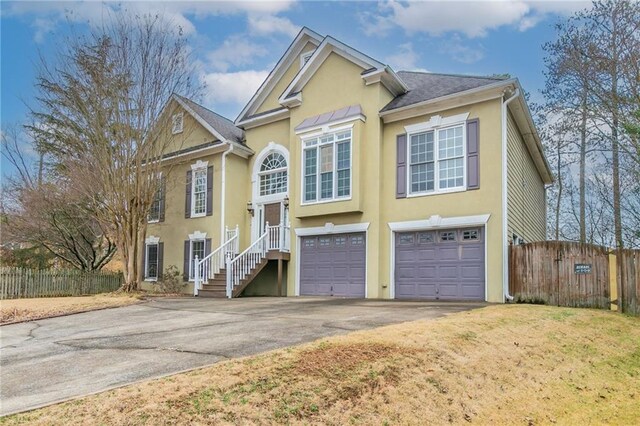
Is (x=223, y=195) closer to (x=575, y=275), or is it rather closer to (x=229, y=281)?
(x=229, y=281)

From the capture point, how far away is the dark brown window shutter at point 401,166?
14.8 m

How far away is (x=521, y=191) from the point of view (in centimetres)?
1612

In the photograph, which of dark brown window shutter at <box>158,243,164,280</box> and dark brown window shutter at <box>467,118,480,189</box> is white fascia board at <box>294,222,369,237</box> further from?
dark brown window shutter at <box>158,243,164,280</box>

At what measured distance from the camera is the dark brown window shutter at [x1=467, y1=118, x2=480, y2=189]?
529 inches

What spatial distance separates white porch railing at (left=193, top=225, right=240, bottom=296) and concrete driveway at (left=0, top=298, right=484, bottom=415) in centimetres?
538

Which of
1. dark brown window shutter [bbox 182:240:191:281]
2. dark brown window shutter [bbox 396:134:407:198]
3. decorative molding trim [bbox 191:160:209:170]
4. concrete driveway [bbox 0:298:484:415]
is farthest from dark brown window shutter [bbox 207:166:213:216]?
dark brown window shutter [bbox 396:134:407:198]

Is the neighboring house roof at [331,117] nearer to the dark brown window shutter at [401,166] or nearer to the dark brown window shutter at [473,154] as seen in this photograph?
the dark brown window shutter at [401,166]

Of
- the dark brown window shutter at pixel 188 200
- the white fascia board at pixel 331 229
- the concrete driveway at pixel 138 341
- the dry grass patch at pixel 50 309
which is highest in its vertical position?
the dark brown window shutter at pixel 188 200

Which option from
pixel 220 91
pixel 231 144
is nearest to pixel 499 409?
pixel 231 144

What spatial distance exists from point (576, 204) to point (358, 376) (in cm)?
2938

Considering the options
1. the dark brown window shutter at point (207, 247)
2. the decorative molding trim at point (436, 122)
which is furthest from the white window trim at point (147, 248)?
the decorative molding trim at point (436, 122)

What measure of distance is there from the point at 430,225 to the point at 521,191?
14.4 feet

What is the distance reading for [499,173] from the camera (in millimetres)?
13086

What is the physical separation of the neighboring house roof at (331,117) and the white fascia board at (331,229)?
138 inches
